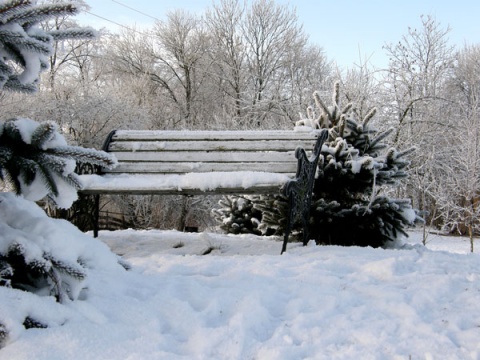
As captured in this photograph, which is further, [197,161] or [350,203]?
[350,203]

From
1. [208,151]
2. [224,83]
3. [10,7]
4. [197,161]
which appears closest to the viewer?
[10,7]

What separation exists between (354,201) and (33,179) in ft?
13.2

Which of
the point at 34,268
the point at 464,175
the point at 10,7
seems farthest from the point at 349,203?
the point at 464,175

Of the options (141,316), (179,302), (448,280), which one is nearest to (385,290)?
(448,280)

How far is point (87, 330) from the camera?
172cm

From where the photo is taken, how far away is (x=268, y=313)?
83.0 inches

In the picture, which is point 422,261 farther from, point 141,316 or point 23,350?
point 23,350

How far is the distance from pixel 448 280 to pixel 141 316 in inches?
71.0

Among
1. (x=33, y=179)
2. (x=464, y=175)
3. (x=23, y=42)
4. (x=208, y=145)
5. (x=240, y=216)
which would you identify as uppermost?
(x=23, y=42)

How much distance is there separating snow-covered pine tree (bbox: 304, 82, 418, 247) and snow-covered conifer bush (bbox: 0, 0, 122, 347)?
336 cm

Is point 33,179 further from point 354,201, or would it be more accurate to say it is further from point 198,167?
point 354,201

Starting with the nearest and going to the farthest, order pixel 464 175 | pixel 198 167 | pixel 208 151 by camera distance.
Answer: pixel 198 167 < pixel 208 151 < pixel 464 175

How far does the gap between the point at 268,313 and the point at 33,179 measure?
3.87 ft

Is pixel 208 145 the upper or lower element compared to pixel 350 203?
upper
